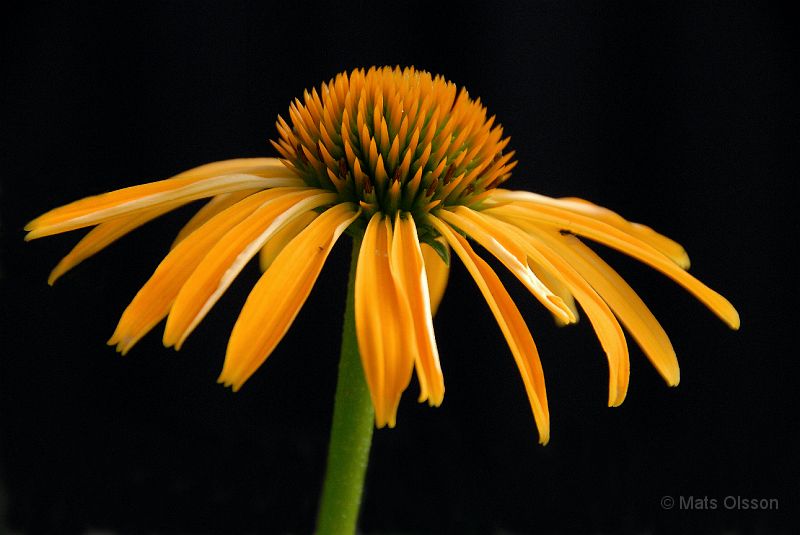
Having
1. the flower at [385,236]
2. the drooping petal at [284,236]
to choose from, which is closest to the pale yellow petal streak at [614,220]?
the flower at [385,236]

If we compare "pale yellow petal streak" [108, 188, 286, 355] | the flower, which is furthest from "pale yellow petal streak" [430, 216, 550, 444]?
"pale yellow petal streak" [108, 188, 286, 355]

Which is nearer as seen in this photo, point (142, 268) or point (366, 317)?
point (366, 317)

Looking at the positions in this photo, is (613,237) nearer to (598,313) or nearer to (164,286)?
(598,313)

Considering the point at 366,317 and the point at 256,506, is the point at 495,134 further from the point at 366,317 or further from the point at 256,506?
the point at 256,506

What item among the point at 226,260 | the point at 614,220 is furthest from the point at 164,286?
the point at 614,220

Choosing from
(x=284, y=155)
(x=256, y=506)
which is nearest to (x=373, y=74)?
(x=284, y=155)

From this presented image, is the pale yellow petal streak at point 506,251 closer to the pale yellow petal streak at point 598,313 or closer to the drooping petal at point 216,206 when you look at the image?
the pale yellow petal streak at point 598,313

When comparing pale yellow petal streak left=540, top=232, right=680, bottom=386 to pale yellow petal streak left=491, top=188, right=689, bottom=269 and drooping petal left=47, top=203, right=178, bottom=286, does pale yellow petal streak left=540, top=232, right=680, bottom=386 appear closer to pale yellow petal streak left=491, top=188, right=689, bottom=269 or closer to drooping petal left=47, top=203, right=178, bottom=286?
pale yellow petal streak left=491, top=188, right=689, bottom=269
